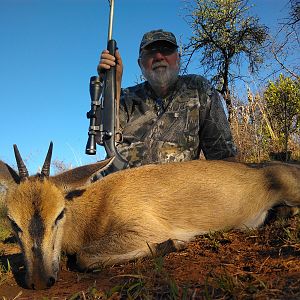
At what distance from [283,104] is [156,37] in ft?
22.7

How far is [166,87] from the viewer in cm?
773

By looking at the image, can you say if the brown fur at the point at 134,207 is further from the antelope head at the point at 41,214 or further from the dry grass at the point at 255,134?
the dry grass at the point at 255,134

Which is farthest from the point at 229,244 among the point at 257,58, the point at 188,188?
the point at 257,58

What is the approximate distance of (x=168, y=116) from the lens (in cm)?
748

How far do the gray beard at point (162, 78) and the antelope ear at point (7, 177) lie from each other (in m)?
3.63

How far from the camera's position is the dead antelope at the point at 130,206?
4.06m

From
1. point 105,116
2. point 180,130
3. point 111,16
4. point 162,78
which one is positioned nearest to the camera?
point 105,116

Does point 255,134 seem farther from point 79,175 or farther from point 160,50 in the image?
point 79,175

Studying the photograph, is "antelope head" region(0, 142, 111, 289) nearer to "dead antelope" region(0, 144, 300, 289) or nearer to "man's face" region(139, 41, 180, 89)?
"dead antelope" region(0, 144, 300, 289)

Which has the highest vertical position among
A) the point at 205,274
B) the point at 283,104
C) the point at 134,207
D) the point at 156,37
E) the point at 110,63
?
the point at 156,37

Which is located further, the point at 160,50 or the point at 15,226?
the point at 160,50

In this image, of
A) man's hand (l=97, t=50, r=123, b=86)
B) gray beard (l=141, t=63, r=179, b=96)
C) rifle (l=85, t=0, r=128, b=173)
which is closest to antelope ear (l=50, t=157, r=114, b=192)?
rifle (l=85, t=0, r=128, b=173)

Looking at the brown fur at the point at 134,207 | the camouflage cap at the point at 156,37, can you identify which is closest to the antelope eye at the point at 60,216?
the brown fur at the point at 134,207

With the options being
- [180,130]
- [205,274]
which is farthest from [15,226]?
[180,130]
